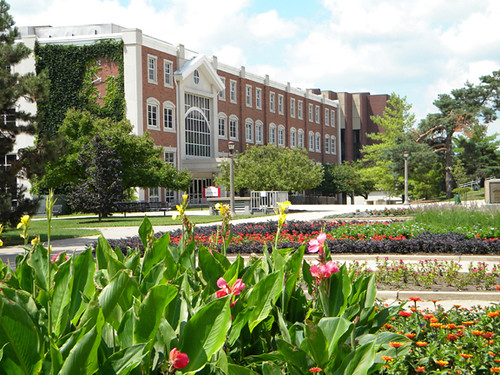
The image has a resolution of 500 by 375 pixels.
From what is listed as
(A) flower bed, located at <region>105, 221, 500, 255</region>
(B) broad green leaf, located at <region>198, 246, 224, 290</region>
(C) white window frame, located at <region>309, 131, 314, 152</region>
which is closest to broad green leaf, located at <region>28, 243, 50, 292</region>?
(B) broad green leaf, located at <region>198, 246, 224, 290</region>

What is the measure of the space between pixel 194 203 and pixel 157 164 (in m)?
14.6

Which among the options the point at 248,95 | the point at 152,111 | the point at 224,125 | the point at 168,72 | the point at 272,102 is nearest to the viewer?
the point at 152,111

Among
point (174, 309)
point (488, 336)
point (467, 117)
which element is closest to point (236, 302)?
point (174, 309)

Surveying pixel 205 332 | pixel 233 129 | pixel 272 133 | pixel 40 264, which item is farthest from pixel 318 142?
pixel 205 332

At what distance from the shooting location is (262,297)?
258 cm

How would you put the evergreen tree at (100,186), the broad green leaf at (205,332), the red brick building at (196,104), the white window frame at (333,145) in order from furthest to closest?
the white window frame at (333,145) < the red brick building at (196,104) < the evergreen tree at (100,186) < the broad green leaf at (205,332)

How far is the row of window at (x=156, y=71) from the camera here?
42531 mm

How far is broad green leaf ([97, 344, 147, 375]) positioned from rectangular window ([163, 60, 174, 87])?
142 ft

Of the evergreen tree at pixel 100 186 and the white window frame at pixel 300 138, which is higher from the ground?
the white window frame at pixel 300 138

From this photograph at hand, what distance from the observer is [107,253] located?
316 centimetres

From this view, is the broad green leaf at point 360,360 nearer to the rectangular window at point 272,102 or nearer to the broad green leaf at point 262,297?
the broad green leaf at point 262,297

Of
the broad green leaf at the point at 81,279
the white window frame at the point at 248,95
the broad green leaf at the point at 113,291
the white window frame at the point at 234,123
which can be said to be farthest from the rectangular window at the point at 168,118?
the broad green leaf at the point at 113,291

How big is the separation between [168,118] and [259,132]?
614 inches

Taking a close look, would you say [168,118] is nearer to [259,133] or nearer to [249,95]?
[249,95]
